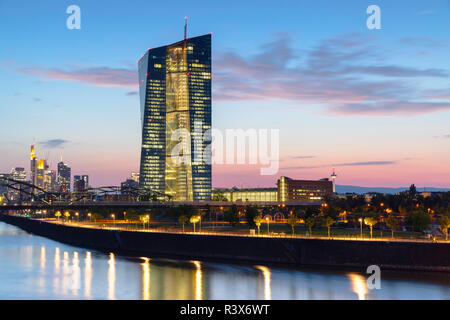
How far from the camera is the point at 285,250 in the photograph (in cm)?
8000

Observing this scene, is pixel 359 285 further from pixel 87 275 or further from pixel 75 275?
pixel 75 275

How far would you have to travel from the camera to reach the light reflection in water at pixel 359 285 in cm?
5831

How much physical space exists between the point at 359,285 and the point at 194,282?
19.2m

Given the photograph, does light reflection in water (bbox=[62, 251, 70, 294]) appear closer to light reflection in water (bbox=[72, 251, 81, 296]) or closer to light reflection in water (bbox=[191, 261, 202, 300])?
light reflection in water (bbox=[72, 251, 81, 296])

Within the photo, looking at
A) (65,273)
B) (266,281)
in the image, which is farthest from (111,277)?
(266,281)

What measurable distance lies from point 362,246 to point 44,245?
261 ft

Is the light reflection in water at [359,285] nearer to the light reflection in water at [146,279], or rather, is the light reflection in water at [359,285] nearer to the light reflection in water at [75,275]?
the light reflection in water at [146,279]

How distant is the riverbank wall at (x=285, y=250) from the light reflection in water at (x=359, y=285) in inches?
187

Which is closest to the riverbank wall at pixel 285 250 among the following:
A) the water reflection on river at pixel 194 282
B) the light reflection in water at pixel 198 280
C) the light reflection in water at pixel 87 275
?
the water reflection on river at pixel 194 282

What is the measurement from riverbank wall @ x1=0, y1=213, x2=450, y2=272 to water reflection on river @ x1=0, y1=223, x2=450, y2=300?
127 inches

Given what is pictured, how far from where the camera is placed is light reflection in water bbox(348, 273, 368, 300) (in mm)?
58312
